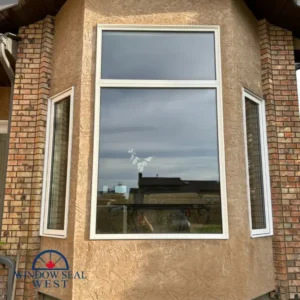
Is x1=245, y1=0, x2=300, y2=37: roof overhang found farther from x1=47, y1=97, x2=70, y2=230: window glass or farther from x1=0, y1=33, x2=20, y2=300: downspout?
x1=0, y1=33, x2=20, y2=300: downspout

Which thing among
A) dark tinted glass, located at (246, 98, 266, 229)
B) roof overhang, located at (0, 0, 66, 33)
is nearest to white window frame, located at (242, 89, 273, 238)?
dark tinted glass, located at (246, 98, 266, 229)

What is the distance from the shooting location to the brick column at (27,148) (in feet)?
10.8

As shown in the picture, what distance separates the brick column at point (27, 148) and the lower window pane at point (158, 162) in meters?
0.84

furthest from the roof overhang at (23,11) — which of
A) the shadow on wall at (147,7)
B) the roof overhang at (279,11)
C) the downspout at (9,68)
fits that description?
the roof overhang at (279,11)

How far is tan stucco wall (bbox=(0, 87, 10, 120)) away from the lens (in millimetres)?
4672

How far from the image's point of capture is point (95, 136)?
3.06 m

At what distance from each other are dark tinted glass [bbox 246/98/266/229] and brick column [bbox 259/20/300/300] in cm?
14

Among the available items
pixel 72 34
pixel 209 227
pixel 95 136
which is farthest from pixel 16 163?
pixel 209 227

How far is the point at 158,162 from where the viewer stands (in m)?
3.08

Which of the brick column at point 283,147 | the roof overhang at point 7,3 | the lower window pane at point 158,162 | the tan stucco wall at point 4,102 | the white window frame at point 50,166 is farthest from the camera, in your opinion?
the tan stucco wall at point 4,102

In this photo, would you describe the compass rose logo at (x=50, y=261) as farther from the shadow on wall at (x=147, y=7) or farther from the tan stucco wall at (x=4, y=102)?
the shadow on wall at (x=147, y=7)

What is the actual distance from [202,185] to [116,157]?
86cm

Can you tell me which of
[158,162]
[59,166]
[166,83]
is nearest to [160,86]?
[166,83]

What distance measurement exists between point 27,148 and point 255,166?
2.47 meters
